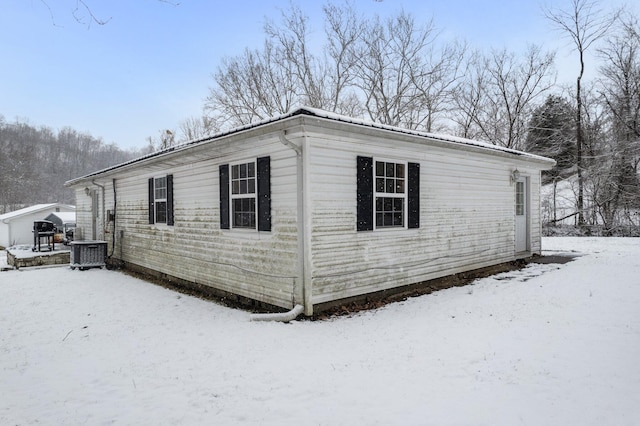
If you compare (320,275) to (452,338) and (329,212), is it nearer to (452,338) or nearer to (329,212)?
(329,212)

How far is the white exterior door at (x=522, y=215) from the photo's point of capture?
10.9m

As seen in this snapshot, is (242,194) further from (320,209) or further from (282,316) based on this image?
(282,316)

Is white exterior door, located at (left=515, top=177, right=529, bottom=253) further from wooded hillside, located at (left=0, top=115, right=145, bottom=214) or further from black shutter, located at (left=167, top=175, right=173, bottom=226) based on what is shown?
wooded hillside, located at (left=0, top=115, right=145, bottom=214)

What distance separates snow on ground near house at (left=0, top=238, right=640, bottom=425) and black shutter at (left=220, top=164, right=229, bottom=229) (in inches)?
61.3

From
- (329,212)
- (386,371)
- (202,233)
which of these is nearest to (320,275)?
(329,212)

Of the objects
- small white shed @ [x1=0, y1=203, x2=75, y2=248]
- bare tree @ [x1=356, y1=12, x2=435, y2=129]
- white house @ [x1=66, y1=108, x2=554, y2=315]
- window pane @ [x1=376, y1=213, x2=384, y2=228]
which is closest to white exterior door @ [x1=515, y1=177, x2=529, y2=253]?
white house @ [x1=66, y1=108, x2=554, y2=315]

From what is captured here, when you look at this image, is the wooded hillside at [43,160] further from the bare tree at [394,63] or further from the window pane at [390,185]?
the window pane at [390,185]

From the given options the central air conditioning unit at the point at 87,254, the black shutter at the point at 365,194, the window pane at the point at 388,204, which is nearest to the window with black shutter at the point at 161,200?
the central air conditioning unit at the point at 87,254

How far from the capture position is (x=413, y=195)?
7297 mm

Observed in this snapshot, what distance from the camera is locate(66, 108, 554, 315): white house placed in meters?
5.82

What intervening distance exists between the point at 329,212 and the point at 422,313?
2175 mm

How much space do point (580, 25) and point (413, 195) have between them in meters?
23.1

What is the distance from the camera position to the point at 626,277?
8.23 meters

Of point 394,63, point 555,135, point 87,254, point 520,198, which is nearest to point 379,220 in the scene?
point 520,198
